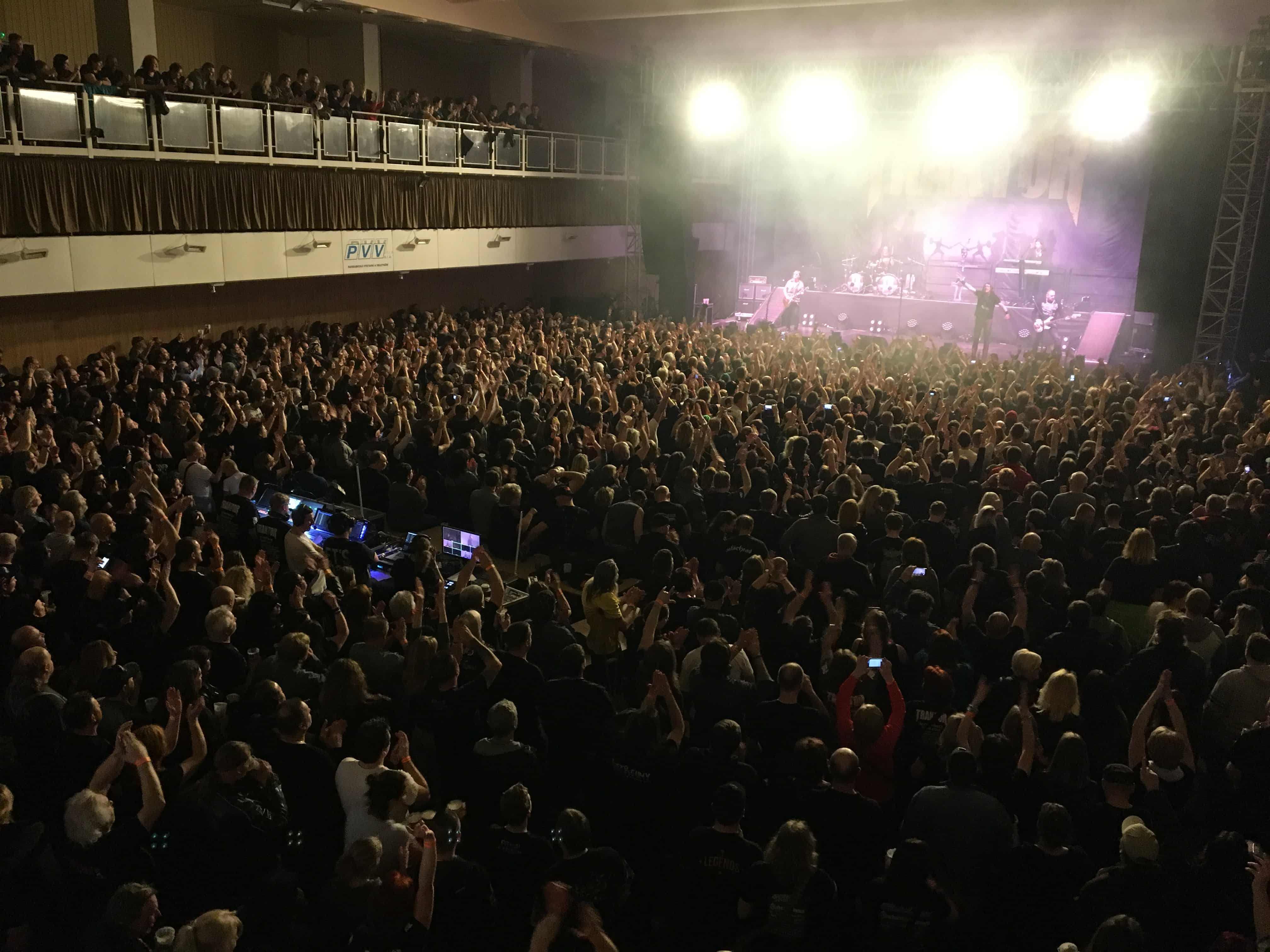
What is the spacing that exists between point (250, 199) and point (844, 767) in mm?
15555

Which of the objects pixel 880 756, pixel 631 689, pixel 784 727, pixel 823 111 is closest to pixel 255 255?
pixel 823 111

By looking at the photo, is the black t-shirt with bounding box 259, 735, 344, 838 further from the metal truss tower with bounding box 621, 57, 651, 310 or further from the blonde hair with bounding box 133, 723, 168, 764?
the metal truss tower with bounding box 621, 57, 651, 310

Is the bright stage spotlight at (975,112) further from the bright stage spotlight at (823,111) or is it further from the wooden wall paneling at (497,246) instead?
the wooden wall paneling at (497,246)

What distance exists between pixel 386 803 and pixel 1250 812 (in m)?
3.94

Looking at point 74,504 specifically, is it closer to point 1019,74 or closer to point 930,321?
point 1019,74

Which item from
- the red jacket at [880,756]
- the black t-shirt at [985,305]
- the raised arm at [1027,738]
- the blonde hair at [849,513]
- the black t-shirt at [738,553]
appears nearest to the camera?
the raised arm at [1027,738]

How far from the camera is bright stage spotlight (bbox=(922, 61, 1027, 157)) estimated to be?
62.8 feet

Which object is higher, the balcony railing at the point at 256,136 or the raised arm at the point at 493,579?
the balcony railing at the point at 256,136

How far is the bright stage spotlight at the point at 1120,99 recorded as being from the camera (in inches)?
688

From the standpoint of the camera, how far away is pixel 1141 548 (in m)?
7.02

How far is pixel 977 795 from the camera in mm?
4062

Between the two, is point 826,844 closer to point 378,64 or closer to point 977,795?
point 977,795

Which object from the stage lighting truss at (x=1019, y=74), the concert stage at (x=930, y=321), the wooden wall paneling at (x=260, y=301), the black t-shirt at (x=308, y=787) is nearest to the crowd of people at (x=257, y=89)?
the wooden wall paneling at (x=260, y=301)

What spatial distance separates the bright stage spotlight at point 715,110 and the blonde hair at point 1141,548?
695 inches
